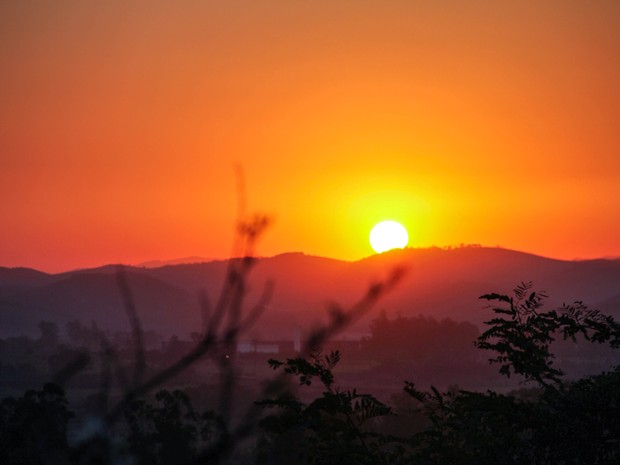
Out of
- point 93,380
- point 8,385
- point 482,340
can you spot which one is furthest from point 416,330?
point 482,340

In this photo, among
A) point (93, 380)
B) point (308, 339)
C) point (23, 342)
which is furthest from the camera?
point (23, 342)

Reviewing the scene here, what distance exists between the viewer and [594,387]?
11969 mm

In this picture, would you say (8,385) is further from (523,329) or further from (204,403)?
(523,329)

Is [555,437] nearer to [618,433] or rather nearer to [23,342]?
[618,433]

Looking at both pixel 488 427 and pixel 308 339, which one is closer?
pixel 308 339

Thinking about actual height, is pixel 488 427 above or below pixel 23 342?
below

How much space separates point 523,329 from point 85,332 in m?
156

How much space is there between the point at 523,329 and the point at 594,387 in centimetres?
111

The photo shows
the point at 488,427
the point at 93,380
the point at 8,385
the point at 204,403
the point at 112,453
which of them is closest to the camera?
the point at 112,453

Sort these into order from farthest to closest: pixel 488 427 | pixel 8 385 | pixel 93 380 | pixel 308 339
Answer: pixel 93 380, pixel 8 385, pixel 488 427, pixel 308 339

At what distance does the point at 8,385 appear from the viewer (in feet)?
243

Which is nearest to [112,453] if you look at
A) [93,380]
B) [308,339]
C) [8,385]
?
[308,339]

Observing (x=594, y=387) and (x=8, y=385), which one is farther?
(x=8, y=385)

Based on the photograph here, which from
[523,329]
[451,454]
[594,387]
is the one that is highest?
[523,329]
